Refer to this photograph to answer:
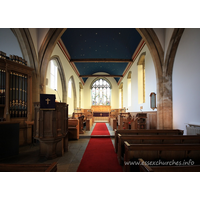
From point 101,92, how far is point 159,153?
14.5m

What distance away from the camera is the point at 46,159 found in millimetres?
3025

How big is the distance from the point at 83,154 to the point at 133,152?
1688 millimetres

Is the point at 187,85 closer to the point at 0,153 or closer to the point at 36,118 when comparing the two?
the point at 36,118

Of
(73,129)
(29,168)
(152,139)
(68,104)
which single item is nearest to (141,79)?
(68,104)

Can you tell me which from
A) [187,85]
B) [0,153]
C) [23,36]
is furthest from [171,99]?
[23,36]

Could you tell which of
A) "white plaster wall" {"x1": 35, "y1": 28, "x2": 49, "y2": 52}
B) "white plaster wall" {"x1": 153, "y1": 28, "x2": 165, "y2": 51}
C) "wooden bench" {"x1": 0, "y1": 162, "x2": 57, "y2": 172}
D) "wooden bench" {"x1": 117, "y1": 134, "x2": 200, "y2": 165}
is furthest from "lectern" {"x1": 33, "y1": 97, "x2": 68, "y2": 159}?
"white plaster wall" {"x1": 153, "y1": 28, "x2": 165, "y2": 51}

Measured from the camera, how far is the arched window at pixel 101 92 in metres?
16.4

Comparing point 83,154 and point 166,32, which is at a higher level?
point 166,32

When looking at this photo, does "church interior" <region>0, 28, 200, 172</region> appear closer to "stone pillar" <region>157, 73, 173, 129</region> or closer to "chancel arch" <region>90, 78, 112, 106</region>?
"stone pillar" <region>157, 73, 173, 129</region>

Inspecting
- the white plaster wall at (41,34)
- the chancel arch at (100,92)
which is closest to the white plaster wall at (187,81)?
the white plaster wall at (41,34)

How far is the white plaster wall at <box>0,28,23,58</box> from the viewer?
18.1 feet

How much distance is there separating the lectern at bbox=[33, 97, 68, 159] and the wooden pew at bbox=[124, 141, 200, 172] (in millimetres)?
1812

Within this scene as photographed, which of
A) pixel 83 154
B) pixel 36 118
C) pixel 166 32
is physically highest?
pixel 166 32

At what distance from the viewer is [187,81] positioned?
402 centimetres
